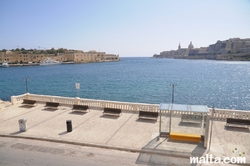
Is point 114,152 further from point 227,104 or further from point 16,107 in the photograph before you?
point 227,104

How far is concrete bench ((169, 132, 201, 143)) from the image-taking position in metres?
8.34

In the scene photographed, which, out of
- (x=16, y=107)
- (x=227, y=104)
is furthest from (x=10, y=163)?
(x=227, y=104)

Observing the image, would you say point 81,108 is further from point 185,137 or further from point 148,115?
point 185,137

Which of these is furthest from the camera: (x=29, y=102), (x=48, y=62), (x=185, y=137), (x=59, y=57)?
(x=59, y=57)

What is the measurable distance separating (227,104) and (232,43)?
182835 millimetres

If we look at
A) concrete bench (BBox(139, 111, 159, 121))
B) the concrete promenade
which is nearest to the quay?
the concrete promenade

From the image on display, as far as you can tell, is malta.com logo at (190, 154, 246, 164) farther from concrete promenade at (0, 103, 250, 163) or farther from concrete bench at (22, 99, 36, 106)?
concrete bench at (22, 99, 36, 106)

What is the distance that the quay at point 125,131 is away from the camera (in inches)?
306

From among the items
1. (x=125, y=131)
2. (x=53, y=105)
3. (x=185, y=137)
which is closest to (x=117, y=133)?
(x=125, y=131)

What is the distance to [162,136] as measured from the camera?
8.98m

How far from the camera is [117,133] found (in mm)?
9664

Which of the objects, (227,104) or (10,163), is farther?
(227,104)

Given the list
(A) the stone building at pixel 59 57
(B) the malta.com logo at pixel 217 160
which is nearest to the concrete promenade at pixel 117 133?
(B) the malta.com logo at pixel 217 160

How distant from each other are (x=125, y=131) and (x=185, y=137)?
3.30 meters
